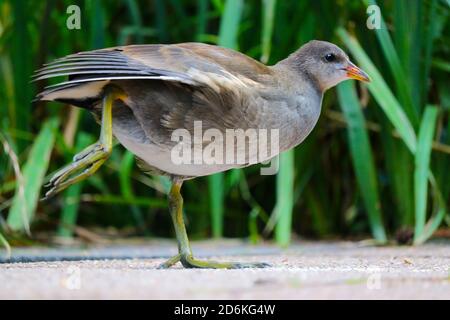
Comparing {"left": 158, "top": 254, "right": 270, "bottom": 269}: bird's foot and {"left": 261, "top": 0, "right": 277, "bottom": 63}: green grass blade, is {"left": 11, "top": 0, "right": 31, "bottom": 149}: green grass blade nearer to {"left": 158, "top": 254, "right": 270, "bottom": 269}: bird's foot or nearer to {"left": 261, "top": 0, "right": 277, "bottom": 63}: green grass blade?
{"left": 261, "top": 0, "right": 277, "bottom": 63}: green grass blade

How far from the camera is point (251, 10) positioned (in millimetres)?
4402

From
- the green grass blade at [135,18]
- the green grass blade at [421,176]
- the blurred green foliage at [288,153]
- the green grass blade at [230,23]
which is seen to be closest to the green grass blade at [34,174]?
the blurred green foliage at [288,153]

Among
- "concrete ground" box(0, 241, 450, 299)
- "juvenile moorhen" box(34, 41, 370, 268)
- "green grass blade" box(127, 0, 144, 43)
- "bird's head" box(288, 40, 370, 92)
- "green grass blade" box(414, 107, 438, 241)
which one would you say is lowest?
"concrete ground" box(0, 241, 450, 299)

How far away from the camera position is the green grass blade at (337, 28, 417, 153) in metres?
3.59

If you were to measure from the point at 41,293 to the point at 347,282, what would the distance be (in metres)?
0.67

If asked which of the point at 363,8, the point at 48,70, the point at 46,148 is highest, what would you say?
the point at 363,8

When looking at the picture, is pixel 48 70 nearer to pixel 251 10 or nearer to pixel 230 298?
pixel 230 298


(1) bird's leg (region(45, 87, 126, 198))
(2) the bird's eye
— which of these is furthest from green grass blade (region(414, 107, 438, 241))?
(1) bird's leg (region(45, 87, 126, 198))

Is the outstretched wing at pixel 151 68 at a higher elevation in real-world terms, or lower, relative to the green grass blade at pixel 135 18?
lower

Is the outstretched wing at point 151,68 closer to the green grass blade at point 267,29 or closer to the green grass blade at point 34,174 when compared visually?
the green grass blade at point 267,29

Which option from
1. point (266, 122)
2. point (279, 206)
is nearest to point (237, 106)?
point (266, 122)

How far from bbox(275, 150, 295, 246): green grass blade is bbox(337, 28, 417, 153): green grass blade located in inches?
20.0

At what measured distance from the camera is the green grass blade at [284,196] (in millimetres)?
3801

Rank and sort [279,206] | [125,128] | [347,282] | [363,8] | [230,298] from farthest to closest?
[363,8] < [279,206] < [125,128] < [347,282] < [230,298]
